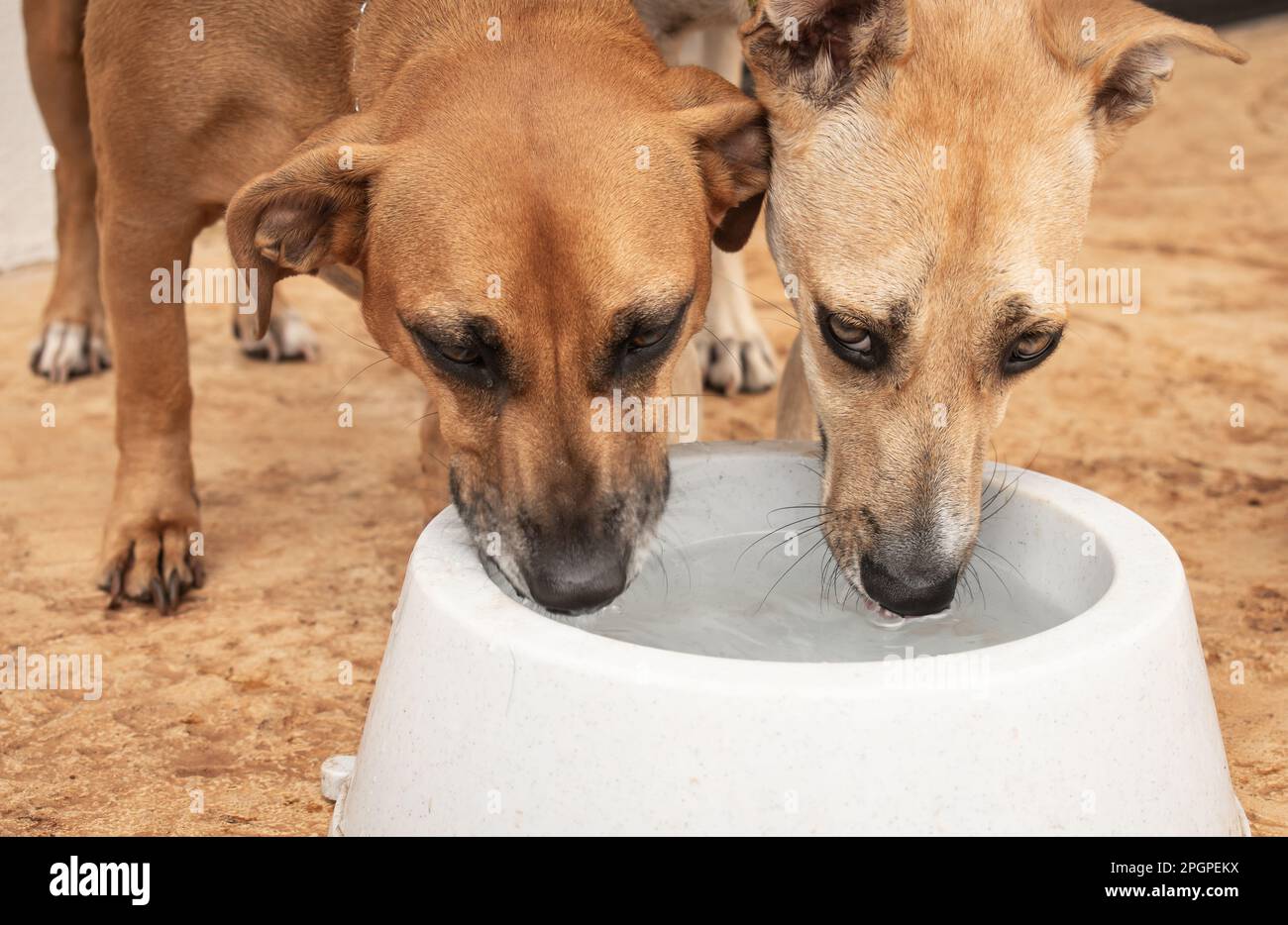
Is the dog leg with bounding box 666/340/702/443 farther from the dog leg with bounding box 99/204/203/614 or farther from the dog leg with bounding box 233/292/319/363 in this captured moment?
the dog leg with bounding box 233/292/319/363

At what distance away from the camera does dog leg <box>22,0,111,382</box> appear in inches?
186

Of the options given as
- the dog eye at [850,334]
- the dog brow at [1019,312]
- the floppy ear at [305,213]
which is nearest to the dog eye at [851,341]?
the dog eye at [850,334]

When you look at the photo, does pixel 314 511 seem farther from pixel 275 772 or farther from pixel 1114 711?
pixel 1114 711

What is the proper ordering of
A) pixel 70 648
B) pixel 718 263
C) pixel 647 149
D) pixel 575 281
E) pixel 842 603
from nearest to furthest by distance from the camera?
1. pixel 575 281
2. pixel 647 149
3. pixel 842 603
4. pixel 70 648
5. pixel 718 263

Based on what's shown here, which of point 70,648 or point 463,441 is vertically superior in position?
point 463,441

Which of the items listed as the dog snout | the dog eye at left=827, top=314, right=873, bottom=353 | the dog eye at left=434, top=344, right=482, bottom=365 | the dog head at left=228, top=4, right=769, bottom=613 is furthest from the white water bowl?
A: the dog eye at left=827, top=314, right=873, bottom=353

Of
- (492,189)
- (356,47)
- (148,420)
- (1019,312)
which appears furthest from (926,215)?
(148,420)

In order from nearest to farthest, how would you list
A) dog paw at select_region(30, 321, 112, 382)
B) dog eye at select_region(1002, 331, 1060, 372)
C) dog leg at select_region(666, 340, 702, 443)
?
dog eye at select_region(1002, 331, 1060, 372) < dog leg at select_region(666, 340, 702, 443) < dog paw at select_region(30, 321, 112, 382)

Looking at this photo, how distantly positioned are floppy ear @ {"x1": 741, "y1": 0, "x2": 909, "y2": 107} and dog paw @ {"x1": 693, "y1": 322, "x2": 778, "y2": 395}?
231 cm

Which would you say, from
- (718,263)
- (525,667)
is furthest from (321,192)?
(718,263)

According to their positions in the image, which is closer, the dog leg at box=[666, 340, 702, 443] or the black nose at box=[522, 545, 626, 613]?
the black nose at box=[522, 545, 626, 613]

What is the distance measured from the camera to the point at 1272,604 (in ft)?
12.9

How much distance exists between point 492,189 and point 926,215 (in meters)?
0.87

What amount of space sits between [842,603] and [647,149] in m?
1.11
